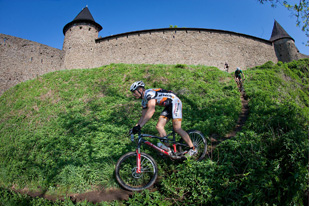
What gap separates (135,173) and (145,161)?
271 millimetres

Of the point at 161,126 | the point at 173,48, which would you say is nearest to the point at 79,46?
the point at 173,48

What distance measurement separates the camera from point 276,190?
2525 millimetres

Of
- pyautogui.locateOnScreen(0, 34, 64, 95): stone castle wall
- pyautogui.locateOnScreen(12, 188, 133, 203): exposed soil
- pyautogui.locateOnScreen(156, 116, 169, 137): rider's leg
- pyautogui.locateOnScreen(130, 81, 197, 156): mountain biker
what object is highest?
pyautogui.locateOnScreen(0, 34, 64, 95): stone castle wall

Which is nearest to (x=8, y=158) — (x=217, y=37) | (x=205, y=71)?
(x=205, y=71)

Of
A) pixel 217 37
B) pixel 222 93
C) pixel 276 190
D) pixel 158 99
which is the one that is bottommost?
pixel 276 190

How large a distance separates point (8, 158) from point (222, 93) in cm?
826

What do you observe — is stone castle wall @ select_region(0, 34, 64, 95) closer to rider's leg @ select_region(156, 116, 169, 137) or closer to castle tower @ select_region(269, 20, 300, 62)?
rider's leg @ select_region(156, 116, 169, 137)

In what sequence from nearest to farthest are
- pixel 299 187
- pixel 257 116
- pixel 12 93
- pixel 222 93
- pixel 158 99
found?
pixel 299 187
pixel 158 99
pixel 257 116
pixel 222 93
pixel 12 93

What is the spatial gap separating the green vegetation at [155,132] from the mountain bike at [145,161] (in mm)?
224

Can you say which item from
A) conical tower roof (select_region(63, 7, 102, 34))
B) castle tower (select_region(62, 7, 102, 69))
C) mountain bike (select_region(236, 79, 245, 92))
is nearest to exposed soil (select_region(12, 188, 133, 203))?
mountain bike (select_region(236, 79, 245, 92))

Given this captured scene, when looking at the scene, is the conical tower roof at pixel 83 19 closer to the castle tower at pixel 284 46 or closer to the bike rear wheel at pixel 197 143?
the bike rear wheel at pixel 197 143

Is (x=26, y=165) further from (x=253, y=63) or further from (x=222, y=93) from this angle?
(x=253, y=63)

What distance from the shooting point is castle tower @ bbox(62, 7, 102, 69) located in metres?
19.8

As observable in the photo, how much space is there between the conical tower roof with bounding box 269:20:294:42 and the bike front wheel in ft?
89.7
